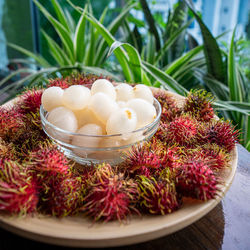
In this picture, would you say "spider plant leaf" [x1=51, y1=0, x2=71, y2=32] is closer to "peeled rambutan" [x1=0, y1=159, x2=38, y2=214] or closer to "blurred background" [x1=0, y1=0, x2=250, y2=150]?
"blurred background" [x1=0, y1=0, x2=250, y2=150]

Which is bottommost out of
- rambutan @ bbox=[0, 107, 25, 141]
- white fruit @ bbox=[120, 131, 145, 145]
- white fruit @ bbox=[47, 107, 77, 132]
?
rambutan @ bbox=[0, 107, 25, 141]

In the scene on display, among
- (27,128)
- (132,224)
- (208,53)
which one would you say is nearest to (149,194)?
(132,224)

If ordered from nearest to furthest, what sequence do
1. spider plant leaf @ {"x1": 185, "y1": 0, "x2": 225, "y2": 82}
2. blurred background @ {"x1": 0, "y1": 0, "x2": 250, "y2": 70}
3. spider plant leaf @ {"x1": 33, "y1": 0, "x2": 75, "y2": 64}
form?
spider plant leaf @ {"x1": 185, "y1": 0, "x2": 225, "y2": 82} < spider plant leaf @ {"x1": 33, "y1": 0, "x2": 75, "y2": 64} < blurred background @ {"x1": 0, "y1": 0, "x2": 250, "y2": 70}

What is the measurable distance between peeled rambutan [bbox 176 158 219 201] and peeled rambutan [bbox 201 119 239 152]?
13cm

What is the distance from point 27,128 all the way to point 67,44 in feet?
2.58

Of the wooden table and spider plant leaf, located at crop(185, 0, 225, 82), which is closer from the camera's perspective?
the wooden table

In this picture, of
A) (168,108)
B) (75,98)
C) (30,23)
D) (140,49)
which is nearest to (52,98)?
(75,98)

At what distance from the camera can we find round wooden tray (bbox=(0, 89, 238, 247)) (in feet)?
1.06

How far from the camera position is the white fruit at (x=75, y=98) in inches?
18.3

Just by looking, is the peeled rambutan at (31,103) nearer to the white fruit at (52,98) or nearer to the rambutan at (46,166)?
the white fruit at (52,98)

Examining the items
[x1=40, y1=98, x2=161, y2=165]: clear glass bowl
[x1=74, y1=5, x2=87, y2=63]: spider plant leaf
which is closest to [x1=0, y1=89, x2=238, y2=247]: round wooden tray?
[x1=40, y1=98, x2=161, y2=165]: clear glass bowl

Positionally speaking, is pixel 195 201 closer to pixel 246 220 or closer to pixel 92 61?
pixel 246 220

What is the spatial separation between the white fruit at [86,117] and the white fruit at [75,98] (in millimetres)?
14

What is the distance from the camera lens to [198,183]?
373mm
